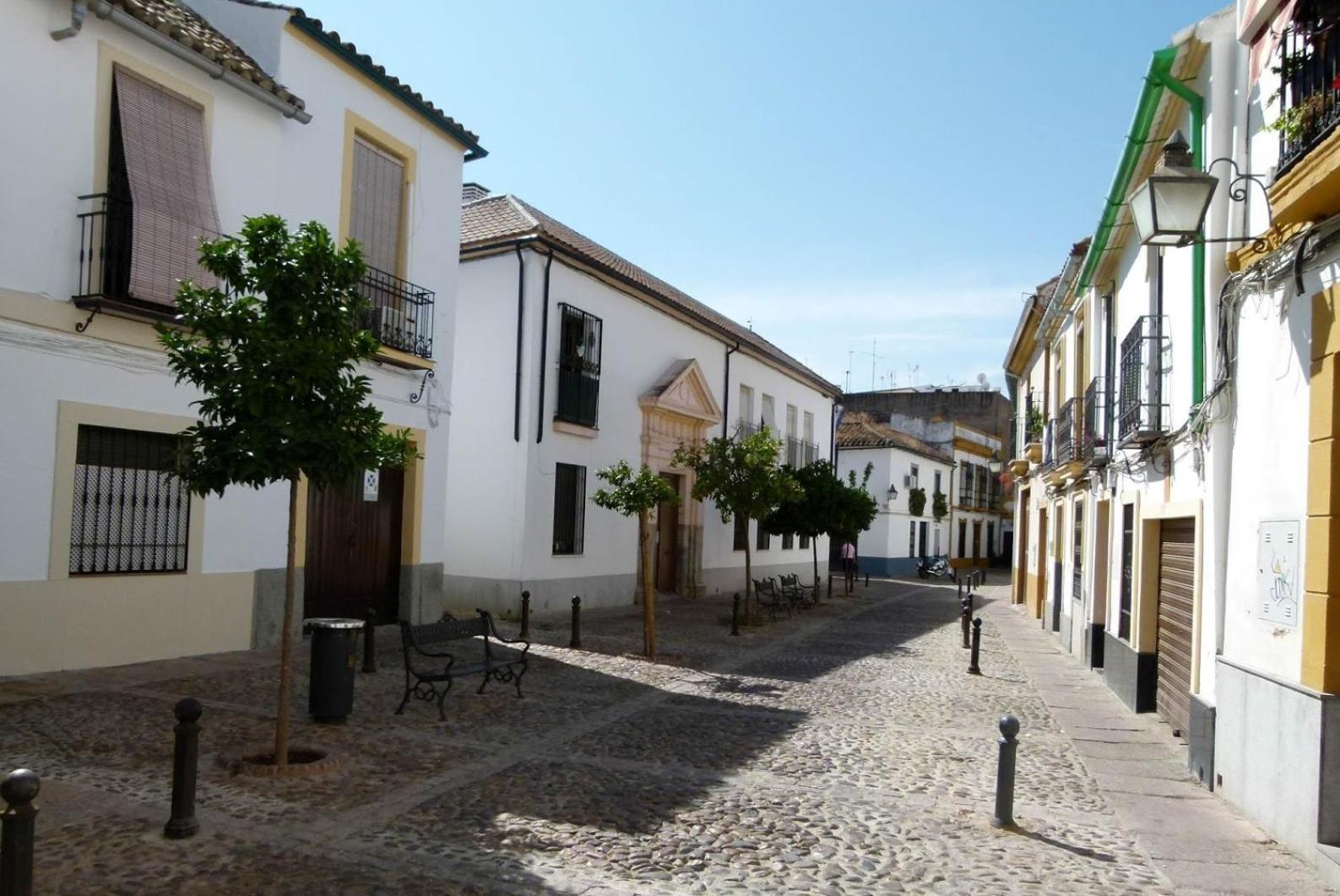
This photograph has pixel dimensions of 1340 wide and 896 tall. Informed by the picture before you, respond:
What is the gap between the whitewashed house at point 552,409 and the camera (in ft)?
53.6

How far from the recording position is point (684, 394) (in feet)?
70.4

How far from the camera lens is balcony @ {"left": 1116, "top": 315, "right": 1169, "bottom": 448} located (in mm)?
9039

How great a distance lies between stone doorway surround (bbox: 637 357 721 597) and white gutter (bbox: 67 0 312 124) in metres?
9.93

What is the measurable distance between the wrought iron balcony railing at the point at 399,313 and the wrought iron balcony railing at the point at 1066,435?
8.98 metres

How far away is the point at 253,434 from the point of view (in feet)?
19.8

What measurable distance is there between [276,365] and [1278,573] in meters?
5.90

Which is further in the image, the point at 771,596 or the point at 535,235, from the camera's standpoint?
the point at 771,596

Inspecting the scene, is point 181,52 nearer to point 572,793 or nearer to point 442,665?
point 442,665

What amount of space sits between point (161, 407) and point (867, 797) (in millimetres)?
7491

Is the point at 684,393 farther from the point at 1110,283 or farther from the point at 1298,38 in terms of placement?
the point at 1298,38

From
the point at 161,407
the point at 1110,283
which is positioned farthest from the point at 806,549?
the point at 161,407

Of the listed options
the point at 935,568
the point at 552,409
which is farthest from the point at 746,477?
the point at 935,568

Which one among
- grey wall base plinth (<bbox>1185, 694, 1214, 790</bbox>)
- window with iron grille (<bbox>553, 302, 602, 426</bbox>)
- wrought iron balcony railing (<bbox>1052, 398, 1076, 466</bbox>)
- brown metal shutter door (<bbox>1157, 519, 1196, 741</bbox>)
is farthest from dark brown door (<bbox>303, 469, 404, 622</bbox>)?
wrought iron balcony railing (<bbox>1052, 398, 1076, 466</bbox>)

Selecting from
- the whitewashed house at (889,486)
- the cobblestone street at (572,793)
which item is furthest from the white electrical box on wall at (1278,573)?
the whitewashed house at (889,486)
